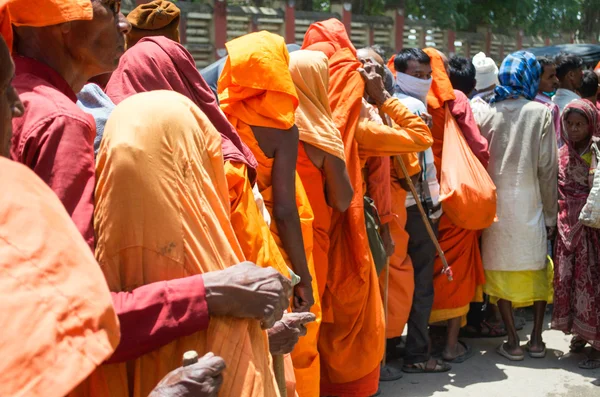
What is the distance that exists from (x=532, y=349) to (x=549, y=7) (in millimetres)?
18728

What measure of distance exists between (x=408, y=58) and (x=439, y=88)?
335 mm

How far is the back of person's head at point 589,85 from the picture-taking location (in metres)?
7.01

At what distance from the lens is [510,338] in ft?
17.2

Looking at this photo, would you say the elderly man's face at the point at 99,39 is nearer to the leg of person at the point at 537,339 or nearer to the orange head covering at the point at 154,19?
the orange head covering at the point at 154,19

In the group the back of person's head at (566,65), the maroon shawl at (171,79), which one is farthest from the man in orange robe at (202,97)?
the back of person's head at (566,65)

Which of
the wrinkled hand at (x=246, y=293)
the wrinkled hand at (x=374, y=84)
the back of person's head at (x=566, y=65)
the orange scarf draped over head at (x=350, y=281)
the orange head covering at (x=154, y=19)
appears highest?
the orange head covering at (x=154, y=19)

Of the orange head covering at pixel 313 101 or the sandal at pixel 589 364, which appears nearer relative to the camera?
the orange head covering at pixel 313 101

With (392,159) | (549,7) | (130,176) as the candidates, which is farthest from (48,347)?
(549,7)

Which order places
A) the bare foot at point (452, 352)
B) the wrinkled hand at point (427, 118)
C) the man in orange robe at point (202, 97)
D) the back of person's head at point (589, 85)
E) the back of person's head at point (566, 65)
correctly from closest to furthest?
the man in orange robe at point (202, 97)
the wrinkled hand at point (427, 118)
the bare foot at point (452, 352)
the back of person's head at point (589, 85)
the back of person's head at point (566, 65)

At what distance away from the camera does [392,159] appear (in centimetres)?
469

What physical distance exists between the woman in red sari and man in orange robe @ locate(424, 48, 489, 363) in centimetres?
53

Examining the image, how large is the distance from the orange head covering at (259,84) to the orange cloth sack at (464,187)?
2072 millimetres

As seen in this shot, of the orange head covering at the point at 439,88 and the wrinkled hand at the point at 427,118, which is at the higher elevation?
the orange head covering at the point at 439,88

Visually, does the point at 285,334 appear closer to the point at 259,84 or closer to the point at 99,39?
the point at 99,39
